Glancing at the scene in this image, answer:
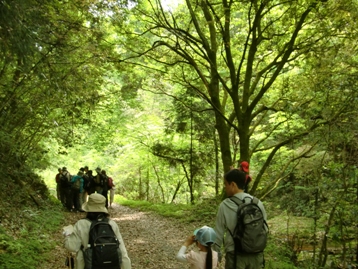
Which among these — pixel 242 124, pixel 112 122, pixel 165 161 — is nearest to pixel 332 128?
pixel 242 124

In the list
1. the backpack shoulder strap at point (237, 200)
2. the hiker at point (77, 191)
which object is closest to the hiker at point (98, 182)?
the hiker at point (77, 191)

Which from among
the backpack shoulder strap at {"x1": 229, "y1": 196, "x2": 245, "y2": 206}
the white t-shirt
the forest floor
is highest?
the backpack shoulder strap at {"x1": 229, "y1": 196, "x2": 245, "y2": 206}

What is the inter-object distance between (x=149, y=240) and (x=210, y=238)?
22.9 feet

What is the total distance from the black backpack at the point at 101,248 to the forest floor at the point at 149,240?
150 inches

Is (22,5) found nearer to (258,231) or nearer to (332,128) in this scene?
(258,231)

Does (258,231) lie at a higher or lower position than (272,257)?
higher

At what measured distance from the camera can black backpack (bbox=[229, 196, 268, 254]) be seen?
3418 millimetres

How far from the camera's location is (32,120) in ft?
34.1

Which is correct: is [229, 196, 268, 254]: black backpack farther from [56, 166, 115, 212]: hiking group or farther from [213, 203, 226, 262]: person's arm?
[56, 166, 115, 212]: hiking group

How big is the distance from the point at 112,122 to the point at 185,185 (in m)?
9.06

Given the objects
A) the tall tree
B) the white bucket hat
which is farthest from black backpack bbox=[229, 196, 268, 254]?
the tall tree

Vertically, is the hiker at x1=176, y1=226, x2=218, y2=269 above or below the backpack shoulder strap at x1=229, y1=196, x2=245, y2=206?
below

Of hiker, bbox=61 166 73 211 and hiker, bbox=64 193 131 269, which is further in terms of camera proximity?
hiker, bbox=61 166 73 211

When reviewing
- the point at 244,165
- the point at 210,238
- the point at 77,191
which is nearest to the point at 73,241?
the point at 210,238
